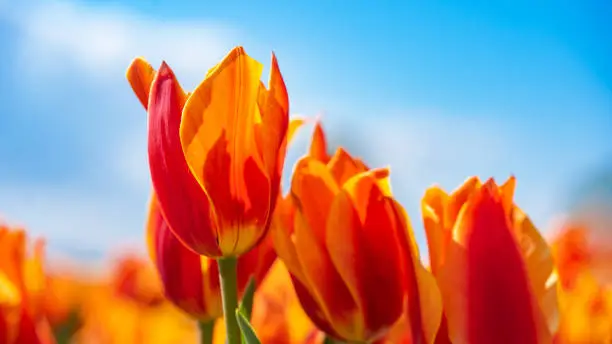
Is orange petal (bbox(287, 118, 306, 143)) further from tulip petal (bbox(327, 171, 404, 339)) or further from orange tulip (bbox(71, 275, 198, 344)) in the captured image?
orange tulip (bbox(71, 275, 198, 344))

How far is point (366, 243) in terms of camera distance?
538mm

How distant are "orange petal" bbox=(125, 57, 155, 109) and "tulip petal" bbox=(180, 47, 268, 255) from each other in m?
0.06

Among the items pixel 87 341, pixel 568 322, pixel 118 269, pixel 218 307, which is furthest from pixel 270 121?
pixel 118 269

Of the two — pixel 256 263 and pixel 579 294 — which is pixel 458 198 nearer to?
pixel 256 263

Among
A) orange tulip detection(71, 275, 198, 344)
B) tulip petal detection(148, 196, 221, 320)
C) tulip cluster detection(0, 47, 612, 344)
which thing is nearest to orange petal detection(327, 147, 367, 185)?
tulip cluster detection(0, 47, 612, 344)

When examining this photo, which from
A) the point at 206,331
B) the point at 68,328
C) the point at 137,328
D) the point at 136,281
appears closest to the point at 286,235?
the point at 206,331

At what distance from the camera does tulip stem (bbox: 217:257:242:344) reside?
509mm

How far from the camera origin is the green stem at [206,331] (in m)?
0.62

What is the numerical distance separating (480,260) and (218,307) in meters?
0.20

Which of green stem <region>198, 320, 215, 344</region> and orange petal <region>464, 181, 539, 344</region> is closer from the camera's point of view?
orange petal <region>464, 181, 539, 344</region>

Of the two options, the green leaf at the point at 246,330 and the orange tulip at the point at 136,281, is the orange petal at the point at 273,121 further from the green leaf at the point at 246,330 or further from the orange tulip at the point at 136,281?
the orange tulip at the point at 136,281

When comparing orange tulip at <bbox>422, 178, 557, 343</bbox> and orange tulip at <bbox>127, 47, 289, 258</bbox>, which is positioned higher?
orange tulip at <bbox>127, 47, 289, 258</bbox>

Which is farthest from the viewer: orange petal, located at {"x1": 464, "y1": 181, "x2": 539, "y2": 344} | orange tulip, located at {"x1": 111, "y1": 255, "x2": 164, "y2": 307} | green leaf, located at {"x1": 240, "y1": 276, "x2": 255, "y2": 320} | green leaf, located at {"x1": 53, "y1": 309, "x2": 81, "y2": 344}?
orange tulip, located at {"x1": 111, "y1": 255, "x2": 164, "y2": 307}

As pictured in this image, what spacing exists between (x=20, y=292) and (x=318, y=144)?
0.20 m
